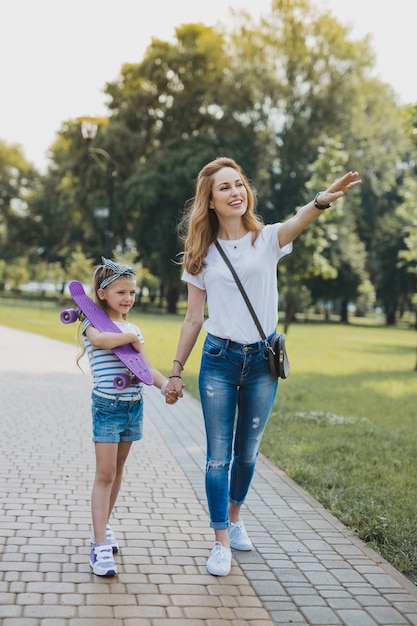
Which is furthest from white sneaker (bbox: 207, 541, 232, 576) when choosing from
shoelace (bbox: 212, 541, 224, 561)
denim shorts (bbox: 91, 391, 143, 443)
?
denim shorts (bbox: 91, 391, 143, 443)

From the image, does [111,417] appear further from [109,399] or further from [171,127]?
[171,127]

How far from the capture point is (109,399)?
3.94m

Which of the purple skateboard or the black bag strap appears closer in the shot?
the purple skateboard

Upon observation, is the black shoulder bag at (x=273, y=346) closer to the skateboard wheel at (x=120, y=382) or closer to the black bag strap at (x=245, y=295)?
the black bag strap at (x=245, y=295)

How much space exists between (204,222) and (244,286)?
43 cm

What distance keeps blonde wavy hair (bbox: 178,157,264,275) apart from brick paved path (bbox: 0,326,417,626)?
161 centimetres

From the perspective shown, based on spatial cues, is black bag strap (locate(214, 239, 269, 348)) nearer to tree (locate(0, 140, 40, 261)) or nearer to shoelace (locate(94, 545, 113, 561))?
shoelace (locate(94, 545, 113, 561))

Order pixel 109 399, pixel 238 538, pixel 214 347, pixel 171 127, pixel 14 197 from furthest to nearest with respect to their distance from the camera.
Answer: pixel 14 197, pixel 171 127, pixel 238 538, pixel 214 347, pixel 109 399

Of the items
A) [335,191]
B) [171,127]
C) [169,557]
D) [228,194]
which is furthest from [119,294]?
[171,127]

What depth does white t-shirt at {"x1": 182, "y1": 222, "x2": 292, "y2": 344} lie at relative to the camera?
402cm

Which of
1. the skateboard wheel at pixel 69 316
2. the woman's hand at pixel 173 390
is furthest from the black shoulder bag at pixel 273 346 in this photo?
the skateboard wheel at pixel 69 316

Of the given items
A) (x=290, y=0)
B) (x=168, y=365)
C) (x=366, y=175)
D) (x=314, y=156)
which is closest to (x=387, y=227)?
(x=366, y=175)

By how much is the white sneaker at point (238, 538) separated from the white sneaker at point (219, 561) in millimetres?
350

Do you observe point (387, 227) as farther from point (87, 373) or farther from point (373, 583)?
point (373, 583)
